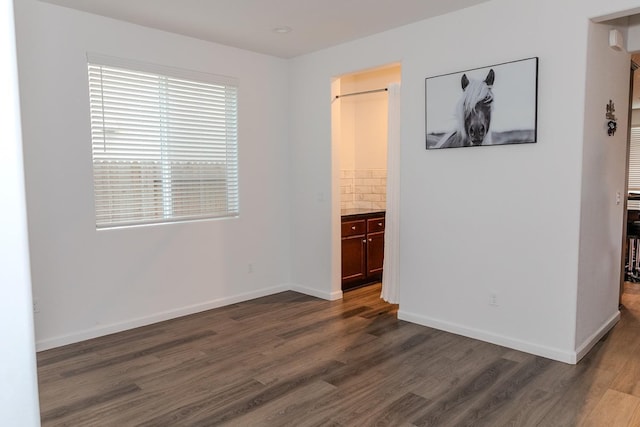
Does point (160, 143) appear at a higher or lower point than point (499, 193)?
higher

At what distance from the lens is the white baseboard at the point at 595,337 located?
3.20m

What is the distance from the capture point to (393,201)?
4367 millimetres

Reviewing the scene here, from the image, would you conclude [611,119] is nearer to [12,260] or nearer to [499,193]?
[499,193]

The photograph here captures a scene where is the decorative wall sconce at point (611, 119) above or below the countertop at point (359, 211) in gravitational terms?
above

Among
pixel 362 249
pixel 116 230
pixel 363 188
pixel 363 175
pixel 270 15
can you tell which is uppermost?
pixel 270 15

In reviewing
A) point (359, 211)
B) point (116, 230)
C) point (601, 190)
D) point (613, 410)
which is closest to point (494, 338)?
A: point (613, 410)

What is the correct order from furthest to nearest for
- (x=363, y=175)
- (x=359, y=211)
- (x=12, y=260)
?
(x=363, y=175) → (x=359, y=211) → (x=12, y=260)

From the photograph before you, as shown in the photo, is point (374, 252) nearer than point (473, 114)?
No

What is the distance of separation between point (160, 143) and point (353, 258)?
2460 mm

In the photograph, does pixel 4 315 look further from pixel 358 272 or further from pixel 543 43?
pixel 358 272

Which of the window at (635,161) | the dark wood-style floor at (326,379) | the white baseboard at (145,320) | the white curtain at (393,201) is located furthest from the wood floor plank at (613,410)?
the window at (635,161)

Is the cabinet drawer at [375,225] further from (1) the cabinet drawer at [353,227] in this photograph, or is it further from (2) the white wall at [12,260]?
(2) the white wall at [12,260]

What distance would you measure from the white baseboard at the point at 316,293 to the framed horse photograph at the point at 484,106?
1.96 metres

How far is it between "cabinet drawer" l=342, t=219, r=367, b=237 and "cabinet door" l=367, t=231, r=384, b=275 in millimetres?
160
